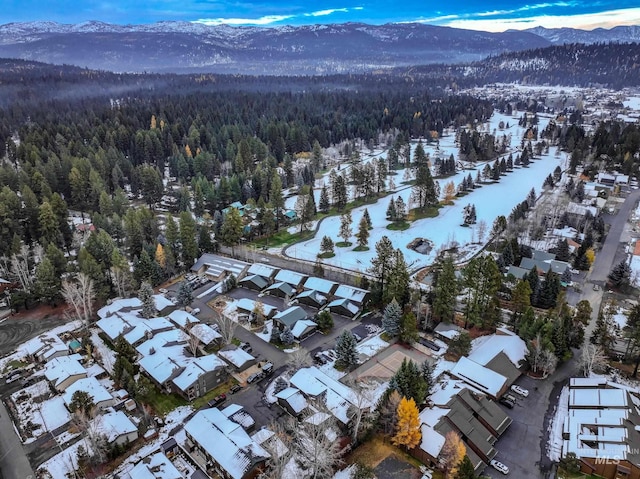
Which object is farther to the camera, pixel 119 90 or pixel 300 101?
pixel 119 90

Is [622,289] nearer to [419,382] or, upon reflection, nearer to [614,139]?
[419,382]

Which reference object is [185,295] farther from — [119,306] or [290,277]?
[290,277]

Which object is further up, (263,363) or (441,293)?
(441,293)

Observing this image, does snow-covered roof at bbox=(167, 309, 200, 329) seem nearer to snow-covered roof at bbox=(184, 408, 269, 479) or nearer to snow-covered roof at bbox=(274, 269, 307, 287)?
snow-covered roof at bbox=(274, 269, 307, 287)

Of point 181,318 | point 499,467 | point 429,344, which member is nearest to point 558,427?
point 499,467

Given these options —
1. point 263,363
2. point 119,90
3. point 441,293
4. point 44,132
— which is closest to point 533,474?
point 441,293
